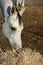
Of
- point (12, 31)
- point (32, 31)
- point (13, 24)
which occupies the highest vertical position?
point (13, 24)

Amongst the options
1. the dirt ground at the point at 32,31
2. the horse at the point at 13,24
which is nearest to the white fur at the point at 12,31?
the horse at the point at 13,24

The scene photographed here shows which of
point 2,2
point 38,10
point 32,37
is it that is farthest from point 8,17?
point 38,10

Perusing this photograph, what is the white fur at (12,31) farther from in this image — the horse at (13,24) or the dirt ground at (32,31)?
the dirt ground at (32,31)

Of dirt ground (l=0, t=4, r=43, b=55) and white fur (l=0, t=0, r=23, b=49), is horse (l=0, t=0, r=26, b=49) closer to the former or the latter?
white fur (l=0, t=0, r=23, b=49)

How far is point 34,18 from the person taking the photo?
8547mm

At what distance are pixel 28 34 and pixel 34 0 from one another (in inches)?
194

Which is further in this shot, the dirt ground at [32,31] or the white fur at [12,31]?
the dirt ground at [32,31]

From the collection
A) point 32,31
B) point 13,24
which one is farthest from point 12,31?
point 32,31

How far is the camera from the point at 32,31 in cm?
712

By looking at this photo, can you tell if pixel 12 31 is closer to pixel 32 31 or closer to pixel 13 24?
pixel 13 24

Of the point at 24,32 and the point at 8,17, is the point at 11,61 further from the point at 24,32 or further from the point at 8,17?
the point at 24,32

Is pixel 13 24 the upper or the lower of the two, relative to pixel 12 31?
upper

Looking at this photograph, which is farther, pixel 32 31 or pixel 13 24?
pixel 32 31

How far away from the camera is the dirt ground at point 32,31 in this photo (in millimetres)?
6098
